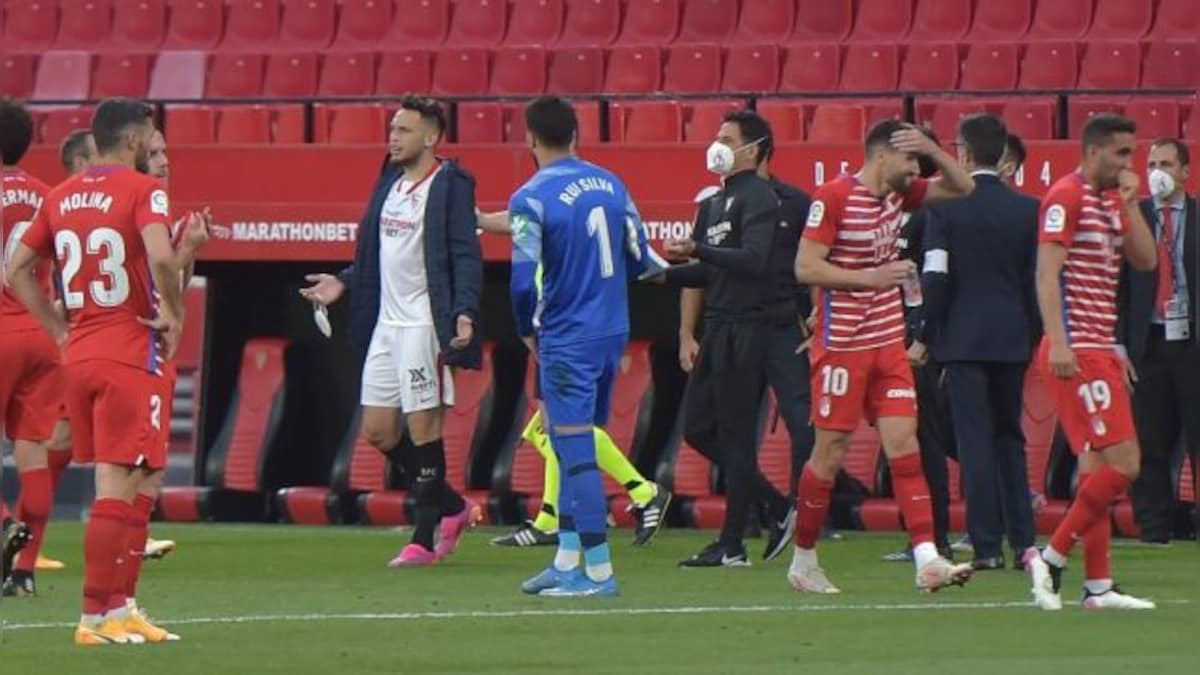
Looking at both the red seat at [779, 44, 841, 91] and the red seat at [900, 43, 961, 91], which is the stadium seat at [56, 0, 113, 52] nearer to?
the red seat at [779, 44, 841, 91]

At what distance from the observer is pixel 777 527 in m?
15.2

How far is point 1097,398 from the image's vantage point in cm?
1170

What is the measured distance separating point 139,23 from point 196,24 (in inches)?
23.4

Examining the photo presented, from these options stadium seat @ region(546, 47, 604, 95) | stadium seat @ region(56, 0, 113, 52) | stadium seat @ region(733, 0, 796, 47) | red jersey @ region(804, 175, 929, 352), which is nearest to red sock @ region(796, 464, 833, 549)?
red jersey @ region(804, 175, 929, 352)

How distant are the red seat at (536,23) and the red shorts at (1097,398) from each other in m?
12.1

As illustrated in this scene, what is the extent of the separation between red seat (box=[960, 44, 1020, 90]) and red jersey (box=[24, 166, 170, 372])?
1140cm

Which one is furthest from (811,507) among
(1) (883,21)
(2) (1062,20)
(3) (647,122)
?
(1) (883,21)

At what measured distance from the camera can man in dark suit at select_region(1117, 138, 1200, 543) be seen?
1598 centimetres

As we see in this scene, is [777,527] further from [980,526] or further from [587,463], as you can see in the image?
[587,463]

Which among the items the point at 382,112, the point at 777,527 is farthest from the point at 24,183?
the point at 382,112

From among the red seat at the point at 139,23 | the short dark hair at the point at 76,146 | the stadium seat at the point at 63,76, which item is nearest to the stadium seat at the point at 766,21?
the red seat at the point at 139,23

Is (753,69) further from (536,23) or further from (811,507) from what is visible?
(811,507)

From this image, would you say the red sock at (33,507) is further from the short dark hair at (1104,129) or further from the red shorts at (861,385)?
the short dark hair at (1104,129)

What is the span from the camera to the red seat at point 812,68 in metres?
21.9
